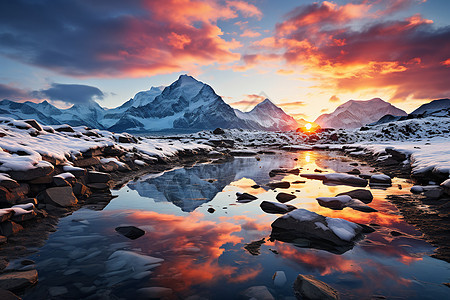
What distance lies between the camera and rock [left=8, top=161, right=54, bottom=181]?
27.3 ft

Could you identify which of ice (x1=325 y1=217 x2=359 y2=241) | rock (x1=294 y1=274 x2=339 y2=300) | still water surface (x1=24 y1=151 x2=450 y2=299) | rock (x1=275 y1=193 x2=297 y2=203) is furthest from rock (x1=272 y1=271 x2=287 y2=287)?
rock (x1=275 y1=193 x2=297 y2=203)

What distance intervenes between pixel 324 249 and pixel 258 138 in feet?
→ 318

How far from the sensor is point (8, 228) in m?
6.39

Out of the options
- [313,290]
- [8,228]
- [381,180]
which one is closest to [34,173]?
[8,228]

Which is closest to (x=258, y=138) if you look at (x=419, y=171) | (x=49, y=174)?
(x=419, y=171)

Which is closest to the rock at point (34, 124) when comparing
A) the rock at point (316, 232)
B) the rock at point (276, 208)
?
the rock at point (276, 208)

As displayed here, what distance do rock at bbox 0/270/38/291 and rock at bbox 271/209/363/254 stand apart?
5644 millimetres

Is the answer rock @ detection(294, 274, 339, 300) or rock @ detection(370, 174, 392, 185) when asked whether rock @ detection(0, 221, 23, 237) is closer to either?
rock @ detection(294, 274, 339, 300)

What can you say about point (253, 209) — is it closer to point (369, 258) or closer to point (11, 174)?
point (369, 258)

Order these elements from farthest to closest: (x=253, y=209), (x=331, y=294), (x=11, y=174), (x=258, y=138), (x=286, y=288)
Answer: (x=258, y=138)
(x=253, y=209)
(x=11, y=174)
(x=286, y=288)
(x=331, y=294)

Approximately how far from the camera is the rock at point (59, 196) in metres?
8.89

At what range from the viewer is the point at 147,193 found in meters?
12.4

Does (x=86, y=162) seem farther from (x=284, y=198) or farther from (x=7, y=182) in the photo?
(x=284, y=198)

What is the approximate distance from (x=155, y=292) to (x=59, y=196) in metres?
7.37
